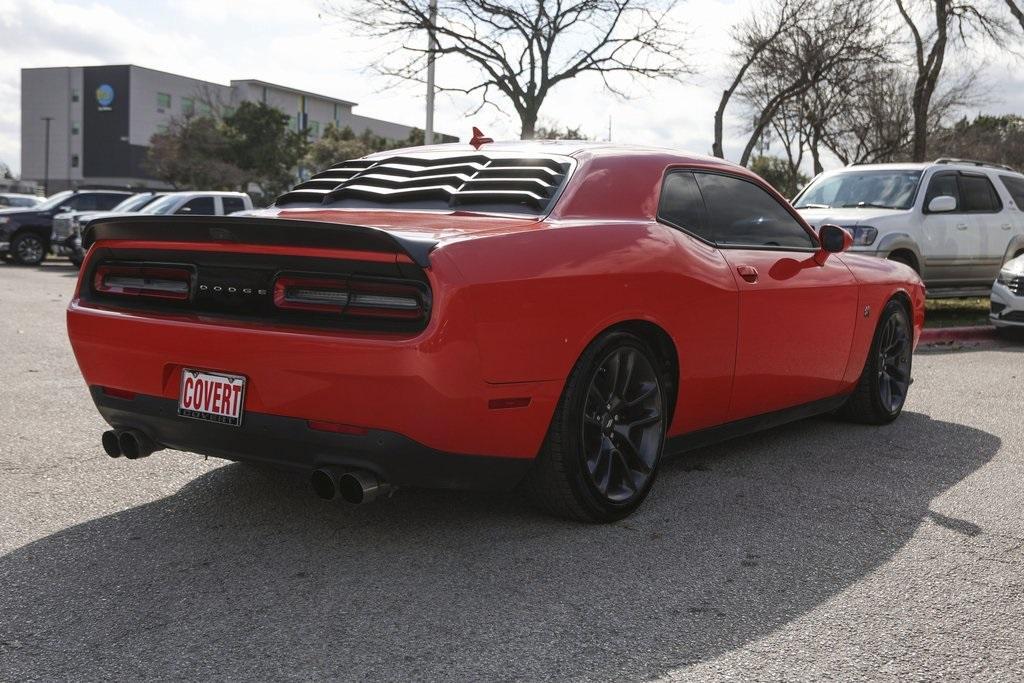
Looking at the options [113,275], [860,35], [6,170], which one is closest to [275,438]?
[113,275]

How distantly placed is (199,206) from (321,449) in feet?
57.8

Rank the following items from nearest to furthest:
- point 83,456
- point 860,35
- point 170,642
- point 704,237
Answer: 1. point 170,642
2. point 704,237
3. point 83,456
4. point 860,35

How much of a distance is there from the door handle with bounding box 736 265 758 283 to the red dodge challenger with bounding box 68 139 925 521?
0.5 inches

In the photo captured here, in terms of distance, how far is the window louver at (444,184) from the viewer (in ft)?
14.2

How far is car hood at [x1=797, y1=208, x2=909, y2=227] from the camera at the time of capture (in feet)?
37.1

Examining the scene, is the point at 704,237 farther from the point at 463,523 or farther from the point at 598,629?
the point at 598,629

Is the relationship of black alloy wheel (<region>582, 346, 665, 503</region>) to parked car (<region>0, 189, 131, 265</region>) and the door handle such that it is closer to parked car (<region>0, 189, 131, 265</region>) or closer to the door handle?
the door handle

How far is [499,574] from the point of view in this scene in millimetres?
3641

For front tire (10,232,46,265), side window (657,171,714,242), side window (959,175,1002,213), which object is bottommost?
front tire (10,232,46,265)

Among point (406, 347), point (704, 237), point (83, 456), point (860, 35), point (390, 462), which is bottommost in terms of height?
point (83, 456)

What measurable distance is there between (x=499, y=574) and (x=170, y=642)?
3.64 feet

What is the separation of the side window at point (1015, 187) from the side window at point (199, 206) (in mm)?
13255

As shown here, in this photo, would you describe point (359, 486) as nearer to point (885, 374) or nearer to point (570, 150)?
point (570, 150)

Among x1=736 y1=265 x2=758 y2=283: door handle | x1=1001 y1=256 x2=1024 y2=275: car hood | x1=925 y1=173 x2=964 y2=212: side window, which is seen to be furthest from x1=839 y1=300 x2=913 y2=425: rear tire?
x1=925 y1=173 x2=964 y2=212: side window
